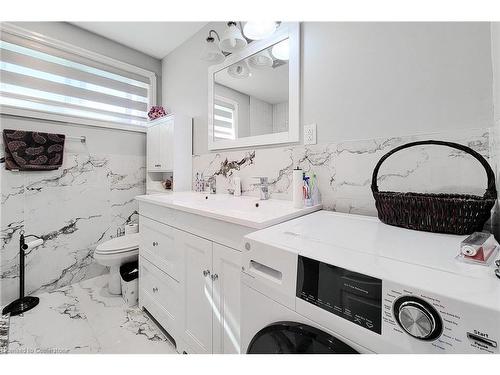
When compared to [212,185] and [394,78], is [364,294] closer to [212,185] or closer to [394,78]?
[394,78]

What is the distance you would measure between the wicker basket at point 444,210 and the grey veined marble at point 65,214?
251 centimetres

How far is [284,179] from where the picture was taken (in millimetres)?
1436

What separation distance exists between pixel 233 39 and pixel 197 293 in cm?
169

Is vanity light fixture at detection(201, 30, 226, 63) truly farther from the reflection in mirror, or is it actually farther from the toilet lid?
the toilet lid

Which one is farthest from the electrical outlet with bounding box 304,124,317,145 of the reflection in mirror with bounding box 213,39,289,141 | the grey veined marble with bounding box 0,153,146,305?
the grey veined marble with bounding box 0,153,146,305

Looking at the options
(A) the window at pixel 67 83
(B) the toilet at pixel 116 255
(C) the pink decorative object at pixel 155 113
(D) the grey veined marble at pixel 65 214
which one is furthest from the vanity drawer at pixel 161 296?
(A) the window at pixel 67 83

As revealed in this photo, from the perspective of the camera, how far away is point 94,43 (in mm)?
2148

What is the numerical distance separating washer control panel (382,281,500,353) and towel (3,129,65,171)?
2554mm

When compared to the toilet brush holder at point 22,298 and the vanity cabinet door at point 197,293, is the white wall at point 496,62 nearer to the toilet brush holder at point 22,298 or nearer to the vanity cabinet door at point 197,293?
the vanity cabinet door at point 197,293

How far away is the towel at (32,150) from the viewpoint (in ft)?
5.63

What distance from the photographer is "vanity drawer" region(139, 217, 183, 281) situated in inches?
49.8
